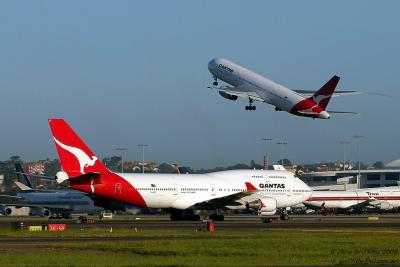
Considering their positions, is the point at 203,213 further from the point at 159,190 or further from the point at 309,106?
the point at 309,106

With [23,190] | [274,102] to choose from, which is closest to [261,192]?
[274,102]

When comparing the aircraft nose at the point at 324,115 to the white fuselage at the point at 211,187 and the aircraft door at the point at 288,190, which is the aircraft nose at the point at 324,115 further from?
the aircraft door at the point at 288,190

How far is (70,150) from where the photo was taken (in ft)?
313

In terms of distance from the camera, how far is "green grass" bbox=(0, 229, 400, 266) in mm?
42688

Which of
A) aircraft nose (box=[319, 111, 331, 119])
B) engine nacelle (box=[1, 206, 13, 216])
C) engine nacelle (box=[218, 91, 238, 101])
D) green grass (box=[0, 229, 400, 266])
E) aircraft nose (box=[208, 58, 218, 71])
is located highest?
aircraft nose (box=[208, 58, 218, 71])

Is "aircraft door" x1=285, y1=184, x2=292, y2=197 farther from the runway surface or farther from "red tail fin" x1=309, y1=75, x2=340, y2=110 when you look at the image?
"red tail fin" x1=309, y1=75, x2=340, y2=110

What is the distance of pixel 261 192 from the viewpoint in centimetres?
10750

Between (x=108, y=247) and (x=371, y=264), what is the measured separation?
55.5 ft

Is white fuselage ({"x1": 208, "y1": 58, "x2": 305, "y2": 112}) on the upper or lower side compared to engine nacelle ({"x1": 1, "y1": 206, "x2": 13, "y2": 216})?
upper

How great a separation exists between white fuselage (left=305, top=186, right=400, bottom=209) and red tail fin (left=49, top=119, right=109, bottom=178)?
56.3m

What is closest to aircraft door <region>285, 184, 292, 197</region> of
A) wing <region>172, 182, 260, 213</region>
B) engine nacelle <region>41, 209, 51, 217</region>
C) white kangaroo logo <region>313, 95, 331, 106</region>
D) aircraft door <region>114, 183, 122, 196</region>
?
wing <region>172, 182, 260, 213</region>

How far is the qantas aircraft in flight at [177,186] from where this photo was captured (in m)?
95.2

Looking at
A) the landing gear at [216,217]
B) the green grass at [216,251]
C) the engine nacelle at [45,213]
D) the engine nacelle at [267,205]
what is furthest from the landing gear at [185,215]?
the green grass at [216,251]

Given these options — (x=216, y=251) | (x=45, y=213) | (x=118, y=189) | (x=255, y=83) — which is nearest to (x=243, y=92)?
(x=255, y=83)
